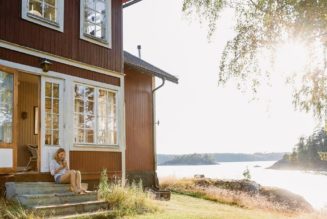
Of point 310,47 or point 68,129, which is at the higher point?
point 310,47

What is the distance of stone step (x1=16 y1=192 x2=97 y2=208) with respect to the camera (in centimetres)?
818

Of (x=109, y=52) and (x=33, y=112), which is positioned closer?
(x=109, y=52)

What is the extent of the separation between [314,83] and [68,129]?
5.75 m

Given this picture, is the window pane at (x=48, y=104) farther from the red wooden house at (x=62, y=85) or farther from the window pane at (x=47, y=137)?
the window pane at (x=47, y=137)

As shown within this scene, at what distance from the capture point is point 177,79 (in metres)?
15.5

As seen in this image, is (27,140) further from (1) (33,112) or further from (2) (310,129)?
(2) (310,129)

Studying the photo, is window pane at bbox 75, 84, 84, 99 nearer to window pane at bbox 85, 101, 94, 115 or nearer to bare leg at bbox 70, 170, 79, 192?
window pane at bbox 85, 101, 94, 115

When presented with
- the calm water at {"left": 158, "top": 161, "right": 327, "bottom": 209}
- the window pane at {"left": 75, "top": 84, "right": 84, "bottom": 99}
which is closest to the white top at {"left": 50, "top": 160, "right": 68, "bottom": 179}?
the window pane at {"left": 75, "top": 84, "right": 84, "bottom": 99}

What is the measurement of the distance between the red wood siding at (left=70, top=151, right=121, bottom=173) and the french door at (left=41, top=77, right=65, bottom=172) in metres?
0.54

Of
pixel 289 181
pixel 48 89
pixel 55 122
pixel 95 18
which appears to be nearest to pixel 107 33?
pixel 95 18

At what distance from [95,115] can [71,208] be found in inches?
120

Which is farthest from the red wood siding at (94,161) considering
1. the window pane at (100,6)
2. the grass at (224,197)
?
the grass at (224,197)

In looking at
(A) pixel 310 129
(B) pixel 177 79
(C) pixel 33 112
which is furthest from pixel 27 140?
(A) pixel 310 129

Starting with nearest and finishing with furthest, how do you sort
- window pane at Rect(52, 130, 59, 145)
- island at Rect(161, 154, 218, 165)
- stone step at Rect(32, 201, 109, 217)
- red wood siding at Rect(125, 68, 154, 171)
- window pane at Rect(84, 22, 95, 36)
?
1. stone step at Rect(32, 201, 109, 217)
2. window pane at Rect(52, 130, 59, 145)
3. window pane at Rect(84, 22, 95, 36)
4. red wood siding at Rect(125, 68, 154, 171)
5. island at Rect(161, 154, 218, 165)
